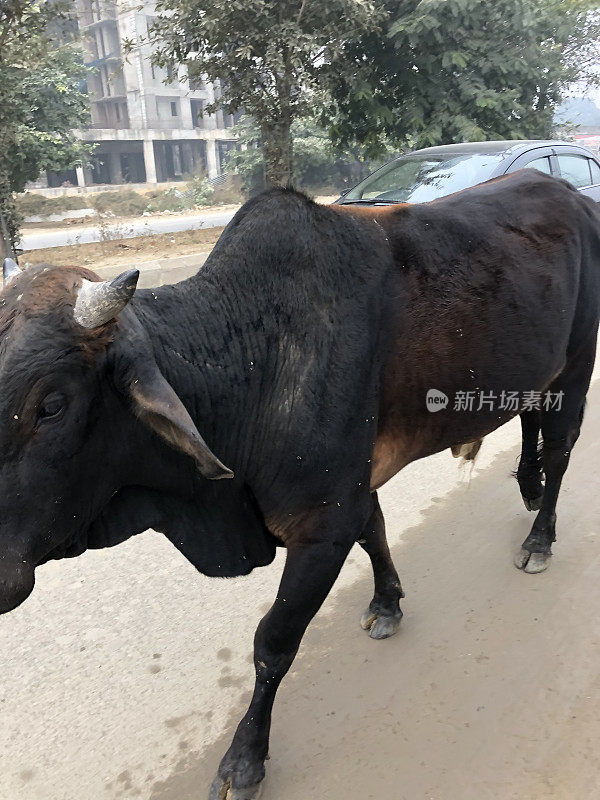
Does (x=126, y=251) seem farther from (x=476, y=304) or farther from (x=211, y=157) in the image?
(x=211, y=157)

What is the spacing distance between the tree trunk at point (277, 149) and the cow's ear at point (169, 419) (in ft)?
30.5

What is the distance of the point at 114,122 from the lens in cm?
4194

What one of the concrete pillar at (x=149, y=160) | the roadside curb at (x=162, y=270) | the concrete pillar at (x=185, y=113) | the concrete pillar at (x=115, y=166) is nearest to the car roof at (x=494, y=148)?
the roadside curb at (x=162, y=270)

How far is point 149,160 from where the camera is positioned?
3981 centimetres

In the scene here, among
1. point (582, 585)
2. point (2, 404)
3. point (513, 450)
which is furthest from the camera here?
point (513, 450)

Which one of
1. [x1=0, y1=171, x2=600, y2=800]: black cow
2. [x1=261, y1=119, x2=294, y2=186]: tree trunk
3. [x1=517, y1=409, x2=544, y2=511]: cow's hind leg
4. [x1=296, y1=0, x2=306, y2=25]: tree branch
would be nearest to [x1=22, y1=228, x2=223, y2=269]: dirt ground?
[x1=261, y1=119, x2=294, y2=186]: tree trunk

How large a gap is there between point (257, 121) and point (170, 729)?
9.78 meters

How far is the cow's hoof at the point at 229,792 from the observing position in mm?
2090

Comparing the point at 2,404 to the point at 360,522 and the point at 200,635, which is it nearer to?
the point at 360,522

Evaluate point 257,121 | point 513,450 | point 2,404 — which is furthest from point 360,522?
point 257,121

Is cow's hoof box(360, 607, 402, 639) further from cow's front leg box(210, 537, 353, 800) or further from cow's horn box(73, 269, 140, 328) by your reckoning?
cow's horn box(73, 269, 140, 328)

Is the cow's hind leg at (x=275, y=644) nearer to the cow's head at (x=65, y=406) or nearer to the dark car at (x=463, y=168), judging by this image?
the cow's head at (x=65, y=406)

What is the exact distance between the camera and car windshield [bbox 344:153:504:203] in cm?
612

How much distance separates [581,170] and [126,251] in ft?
28.8
